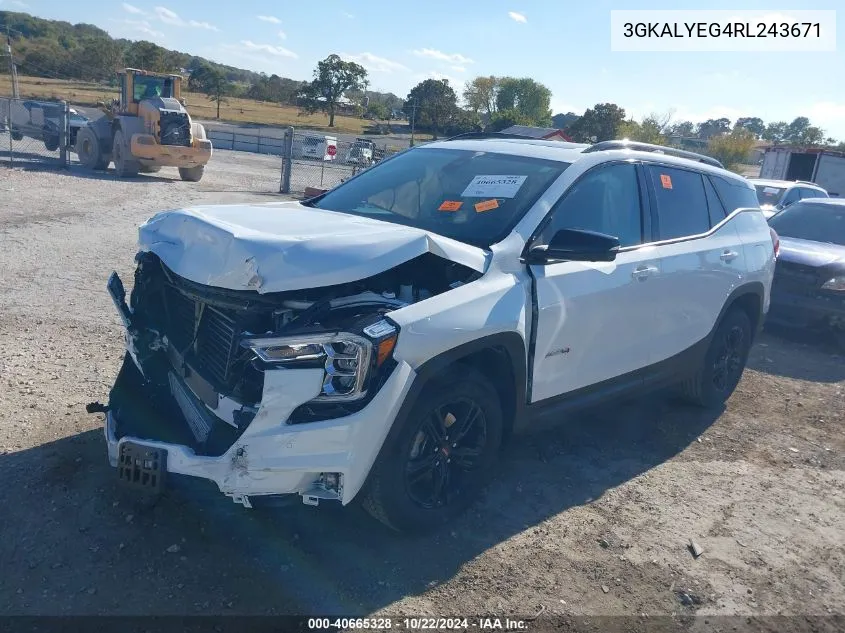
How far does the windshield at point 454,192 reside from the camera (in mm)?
4020

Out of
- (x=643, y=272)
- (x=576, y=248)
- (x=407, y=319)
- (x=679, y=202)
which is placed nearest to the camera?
(x=407, y=319)

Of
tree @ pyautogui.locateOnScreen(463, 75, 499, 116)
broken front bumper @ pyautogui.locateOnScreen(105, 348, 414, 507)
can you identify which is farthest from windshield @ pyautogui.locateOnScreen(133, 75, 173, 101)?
broken front bumper @ pyautogui.locateOnScreen(105, 348, 414, 507)

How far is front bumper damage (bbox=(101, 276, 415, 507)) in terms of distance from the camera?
2.93 metres

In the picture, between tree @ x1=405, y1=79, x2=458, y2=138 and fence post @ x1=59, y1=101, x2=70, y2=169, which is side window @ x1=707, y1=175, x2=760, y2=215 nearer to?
tree @ x1=405, y1=79, x2=458, y2=138

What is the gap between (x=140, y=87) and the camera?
2061 cm

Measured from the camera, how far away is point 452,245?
3.58 metres

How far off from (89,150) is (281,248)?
20.1 metres

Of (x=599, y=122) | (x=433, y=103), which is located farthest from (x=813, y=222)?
(x=599, y=122)

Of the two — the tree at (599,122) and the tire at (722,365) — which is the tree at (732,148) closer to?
the tree at (599,122)

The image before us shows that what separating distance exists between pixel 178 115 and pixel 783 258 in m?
16.3

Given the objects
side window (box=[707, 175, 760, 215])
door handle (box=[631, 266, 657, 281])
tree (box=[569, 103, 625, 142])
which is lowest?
door handle (box=[631, 266, 657, 281])

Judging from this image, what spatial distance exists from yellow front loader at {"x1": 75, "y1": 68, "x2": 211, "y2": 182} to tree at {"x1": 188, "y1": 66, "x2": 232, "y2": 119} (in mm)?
41965

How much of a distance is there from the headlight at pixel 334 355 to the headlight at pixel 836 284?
6.90 metres

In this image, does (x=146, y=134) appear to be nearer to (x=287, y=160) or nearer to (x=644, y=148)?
(x=287, y=160)
